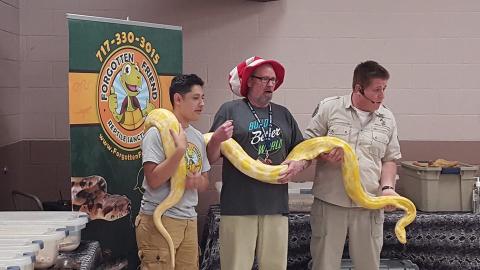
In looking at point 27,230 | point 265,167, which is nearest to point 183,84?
point 265,167

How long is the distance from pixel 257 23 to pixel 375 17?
0.89 metres

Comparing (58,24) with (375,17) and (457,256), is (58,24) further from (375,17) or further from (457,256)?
(457,256)

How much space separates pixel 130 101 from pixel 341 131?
4.27 feet

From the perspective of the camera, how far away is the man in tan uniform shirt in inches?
138

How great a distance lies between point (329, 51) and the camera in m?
4.84

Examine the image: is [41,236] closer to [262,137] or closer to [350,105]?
[262,137]

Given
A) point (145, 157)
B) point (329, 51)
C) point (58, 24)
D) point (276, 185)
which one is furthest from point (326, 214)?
point (58, 24)

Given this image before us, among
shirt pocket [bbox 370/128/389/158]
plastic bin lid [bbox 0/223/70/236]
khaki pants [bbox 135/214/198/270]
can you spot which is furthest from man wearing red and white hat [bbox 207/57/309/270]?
plastic bin lid [bbox 0/223/70/236]

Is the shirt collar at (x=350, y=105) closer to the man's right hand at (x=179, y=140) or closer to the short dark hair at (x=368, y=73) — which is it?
the short dark hair at (x=368, y=73)

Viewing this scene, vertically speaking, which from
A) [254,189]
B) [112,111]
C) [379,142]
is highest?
[112,111]

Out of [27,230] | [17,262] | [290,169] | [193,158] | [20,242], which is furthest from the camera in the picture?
[290,169]

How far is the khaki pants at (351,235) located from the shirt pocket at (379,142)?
1.07 ft

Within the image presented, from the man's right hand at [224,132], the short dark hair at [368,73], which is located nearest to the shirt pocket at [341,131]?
the short dark hair at [368,73]

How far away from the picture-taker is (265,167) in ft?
10.5
